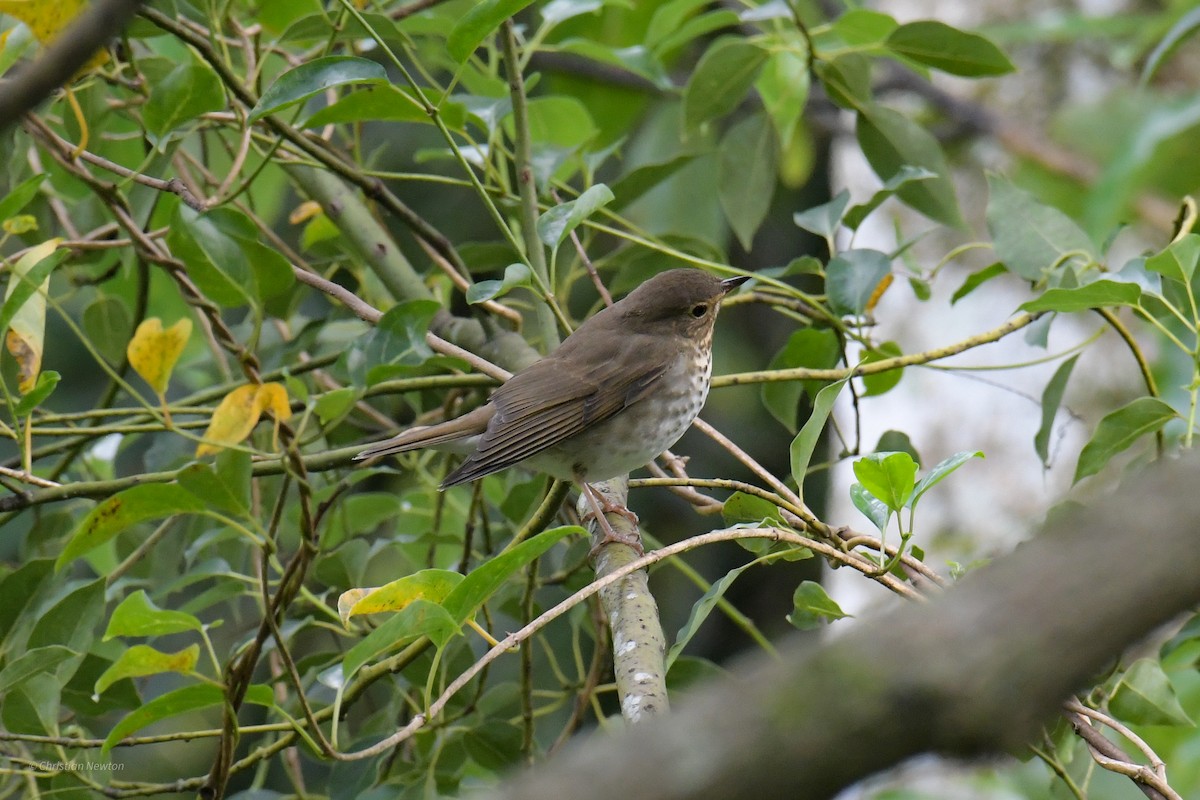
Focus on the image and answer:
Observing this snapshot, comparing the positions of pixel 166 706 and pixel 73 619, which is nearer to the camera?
pixel 166 706

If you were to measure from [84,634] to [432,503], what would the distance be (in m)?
1.14

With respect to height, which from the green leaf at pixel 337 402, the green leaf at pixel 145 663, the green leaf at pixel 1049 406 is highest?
the green leaf at pixel 337 402

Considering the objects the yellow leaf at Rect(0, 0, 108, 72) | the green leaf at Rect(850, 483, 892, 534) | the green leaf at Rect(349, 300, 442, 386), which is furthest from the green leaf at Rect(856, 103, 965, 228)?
the yellow leaf at Rect(0, 0, 108, 72)

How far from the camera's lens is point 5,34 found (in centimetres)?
235

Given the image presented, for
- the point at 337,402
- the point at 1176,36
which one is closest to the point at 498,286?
the point at 337,402

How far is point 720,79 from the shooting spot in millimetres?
3053

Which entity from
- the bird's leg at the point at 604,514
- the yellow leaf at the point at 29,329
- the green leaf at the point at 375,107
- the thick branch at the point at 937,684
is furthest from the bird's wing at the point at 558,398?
the thick branch at the point at 937,684

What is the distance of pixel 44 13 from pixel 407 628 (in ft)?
4.70

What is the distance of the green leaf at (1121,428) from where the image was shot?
7.24ft

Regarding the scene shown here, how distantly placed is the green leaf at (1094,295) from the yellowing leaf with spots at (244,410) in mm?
1391

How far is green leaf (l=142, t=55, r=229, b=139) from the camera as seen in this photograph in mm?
2277

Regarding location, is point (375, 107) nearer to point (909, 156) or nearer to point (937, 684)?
point (909, 156)

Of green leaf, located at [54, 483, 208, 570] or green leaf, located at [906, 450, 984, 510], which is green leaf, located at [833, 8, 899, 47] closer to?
green leaf, located at [906, 450, 984, 510]

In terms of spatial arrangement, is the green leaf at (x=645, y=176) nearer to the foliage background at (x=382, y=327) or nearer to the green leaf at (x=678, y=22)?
the foliage background at (x=382, y=327)
